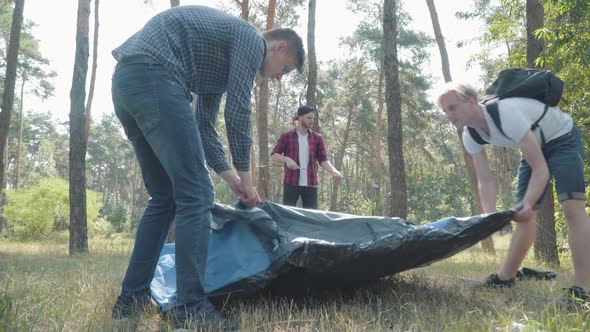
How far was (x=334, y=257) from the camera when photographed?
2.36 metres

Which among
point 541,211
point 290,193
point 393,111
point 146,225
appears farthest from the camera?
point 393,111

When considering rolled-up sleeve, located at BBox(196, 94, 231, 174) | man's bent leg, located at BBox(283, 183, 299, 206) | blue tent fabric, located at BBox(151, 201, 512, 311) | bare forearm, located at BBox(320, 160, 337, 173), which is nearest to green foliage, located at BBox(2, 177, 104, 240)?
man's bent leg, located at BBox(283, 183, 299, 206)

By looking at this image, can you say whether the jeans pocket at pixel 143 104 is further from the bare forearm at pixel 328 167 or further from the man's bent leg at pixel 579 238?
the bare forearm at pixel 328 167

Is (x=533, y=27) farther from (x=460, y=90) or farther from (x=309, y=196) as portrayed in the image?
(x=460, y=90)

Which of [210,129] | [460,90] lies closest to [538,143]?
[460,90]

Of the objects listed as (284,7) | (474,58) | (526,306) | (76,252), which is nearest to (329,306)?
(526,306)

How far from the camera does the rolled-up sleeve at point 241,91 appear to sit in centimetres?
219

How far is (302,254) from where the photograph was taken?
2.32 metres

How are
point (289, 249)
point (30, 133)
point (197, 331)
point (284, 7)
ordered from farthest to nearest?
point (30, 133) → point (284, 7) → point (289, 249) → point (197, 331)

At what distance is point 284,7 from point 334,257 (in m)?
15.1

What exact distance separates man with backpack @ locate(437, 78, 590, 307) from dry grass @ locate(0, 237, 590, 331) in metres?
0.37

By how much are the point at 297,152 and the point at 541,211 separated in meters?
3.43

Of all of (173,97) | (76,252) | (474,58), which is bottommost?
(76,252)

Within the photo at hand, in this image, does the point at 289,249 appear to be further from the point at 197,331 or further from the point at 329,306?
the point at 197,331
